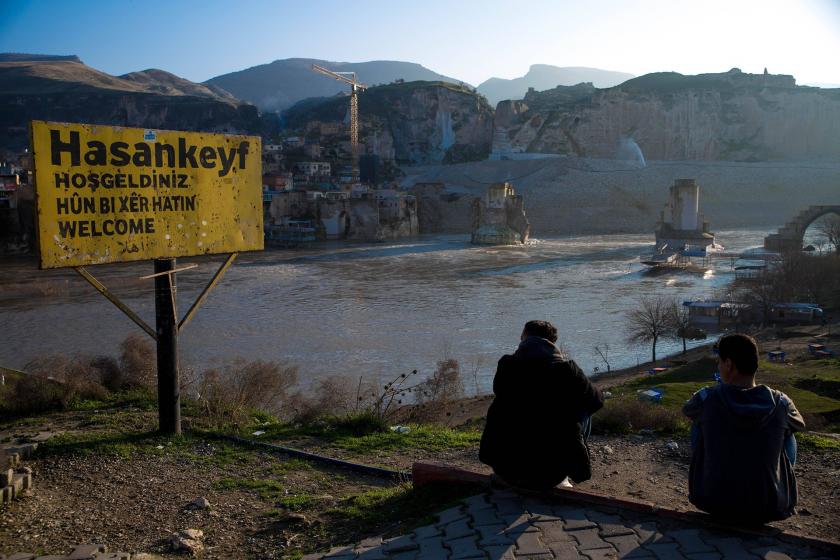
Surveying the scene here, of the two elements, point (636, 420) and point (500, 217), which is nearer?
point (636, 420)

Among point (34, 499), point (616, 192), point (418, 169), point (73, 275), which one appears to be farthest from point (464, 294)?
point (418, 169)

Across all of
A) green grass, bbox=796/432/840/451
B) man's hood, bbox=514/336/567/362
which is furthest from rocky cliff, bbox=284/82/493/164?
man's hood, bbox=514/336/567/362

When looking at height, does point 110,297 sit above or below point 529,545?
above

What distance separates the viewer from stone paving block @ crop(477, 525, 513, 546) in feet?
11.0

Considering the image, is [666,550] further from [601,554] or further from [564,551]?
[564,551]

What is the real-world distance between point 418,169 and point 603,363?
8229 cm

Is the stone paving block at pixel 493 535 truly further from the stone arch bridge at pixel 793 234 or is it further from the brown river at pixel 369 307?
the stone arch bridge at pixel 793 234

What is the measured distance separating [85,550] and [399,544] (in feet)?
5.73

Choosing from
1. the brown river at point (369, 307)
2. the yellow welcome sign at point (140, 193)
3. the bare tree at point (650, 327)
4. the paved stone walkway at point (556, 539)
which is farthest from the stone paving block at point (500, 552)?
the bare tree at point (650, 327)

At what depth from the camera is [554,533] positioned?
11.2ft

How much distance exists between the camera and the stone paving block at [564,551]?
10.5 ft

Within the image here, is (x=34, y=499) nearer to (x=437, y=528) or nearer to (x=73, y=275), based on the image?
(x=437, y=528)

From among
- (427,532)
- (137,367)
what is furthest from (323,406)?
(427,532)

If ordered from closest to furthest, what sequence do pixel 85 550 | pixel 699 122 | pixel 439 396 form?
pixel 85 550 < pixel 439 396 < pixel 699 122
